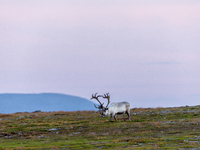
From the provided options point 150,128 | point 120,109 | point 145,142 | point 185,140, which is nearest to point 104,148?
point 145,142

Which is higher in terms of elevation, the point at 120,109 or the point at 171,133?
the point at 120,109

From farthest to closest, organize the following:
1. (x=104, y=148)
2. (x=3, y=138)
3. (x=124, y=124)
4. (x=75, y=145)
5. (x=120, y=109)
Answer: (x=120, y=109), (x=124, y=124), (x=3, y=138), (x=75, y=145), (x=104, y=148)

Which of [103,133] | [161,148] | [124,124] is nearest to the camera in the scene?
[161,148]

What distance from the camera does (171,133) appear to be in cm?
3388

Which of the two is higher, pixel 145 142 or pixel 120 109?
pixel 120 109

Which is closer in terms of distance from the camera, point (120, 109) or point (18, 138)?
point (18, 138)

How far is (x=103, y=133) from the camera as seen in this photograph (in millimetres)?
36406

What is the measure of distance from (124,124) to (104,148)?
1570 centimetres

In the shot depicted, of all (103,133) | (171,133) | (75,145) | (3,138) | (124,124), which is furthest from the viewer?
(124,124)

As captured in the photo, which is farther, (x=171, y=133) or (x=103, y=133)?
(x=103, y=133)

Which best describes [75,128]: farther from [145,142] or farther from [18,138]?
[145,142]

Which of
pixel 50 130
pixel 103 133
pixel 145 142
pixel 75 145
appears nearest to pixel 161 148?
pixel 145 142

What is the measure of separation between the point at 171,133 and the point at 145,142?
5.80 metres

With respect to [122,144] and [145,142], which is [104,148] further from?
[145,142]
